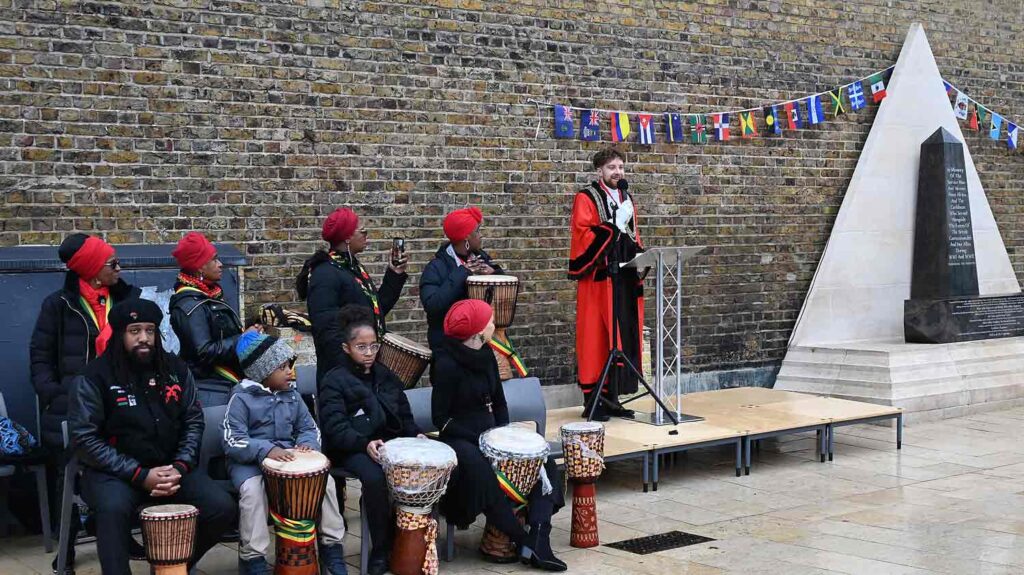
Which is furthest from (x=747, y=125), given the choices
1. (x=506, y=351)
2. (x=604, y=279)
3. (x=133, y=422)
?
(x=133, y=422)

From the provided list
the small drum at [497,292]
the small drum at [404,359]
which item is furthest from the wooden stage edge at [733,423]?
the small drum at [404,359]

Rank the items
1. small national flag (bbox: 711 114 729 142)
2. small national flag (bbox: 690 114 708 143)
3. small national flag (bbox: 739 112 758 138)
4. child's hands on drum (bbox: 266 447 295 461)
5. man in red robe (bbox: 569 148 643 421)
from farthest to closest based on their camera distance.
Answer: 1. small national flag (bbox: 739 112 758 138)
2. small national flag (bbox: 711 114 729 142)
3. small national flag (bbox: 690 114 708 143)
4. man in red robe (bbox: 569 148 643 421)
5. child's hands on drum (bbox: 266 447 295 461)

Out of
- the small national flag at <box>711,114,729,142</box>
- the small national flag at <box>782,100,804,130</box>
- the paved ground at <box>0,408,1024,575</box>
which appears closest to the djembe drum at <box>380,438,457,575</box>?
the paved ground at <box>0,408,1024,575</box>

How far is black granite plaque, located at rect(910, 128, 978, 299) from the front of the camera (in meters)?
11.7

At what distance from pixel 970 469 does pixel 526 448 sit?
3909mm

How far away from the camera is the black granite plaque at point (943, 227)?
11.7 metres

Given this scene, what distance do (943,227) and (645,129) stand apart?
3500 millimetres

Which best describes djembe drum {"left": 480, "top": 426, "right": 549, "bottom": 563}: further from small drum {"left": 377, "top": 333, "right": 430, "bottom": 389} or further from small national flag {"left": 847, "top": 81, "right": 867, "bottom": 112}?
small national flag {"left": 847, "top": 81, "right": 867, "bottom": 112}

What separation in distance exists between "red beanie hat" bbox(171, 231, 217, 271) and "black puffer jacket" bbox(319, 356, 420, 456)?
0.90m

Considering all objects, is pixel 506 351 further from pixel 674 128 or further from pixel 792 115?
pixel 792 115

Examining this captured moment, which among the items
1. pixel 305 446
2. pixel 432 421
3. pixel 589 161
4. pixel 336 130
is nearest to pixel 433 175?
pixel 336 130

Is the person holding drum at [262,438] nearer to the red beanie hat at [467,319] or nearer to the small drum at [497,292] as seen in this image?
the red beanie hat at [467,319]

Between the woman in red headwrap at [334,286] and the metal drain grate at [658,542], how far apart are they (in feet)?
6.02

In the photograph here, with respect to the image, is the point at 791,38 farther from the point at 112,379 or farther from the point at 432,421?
the point at 112,379
